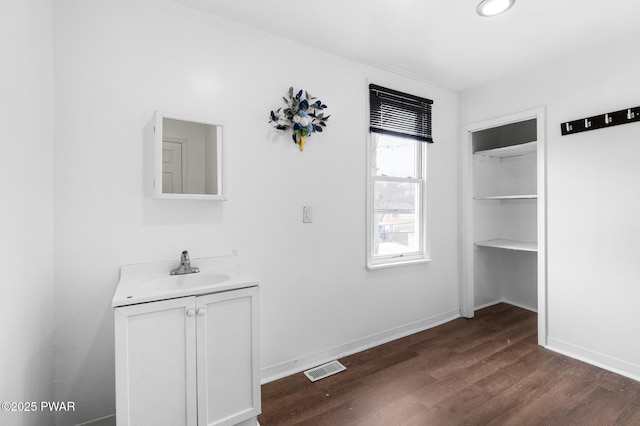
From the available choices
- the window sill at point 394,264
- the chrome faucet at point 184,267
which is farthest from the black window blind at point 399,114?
the chrome faucet at point 184,267

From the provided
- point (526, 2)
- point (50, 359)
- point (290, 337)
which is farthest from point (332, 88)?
point (50, 359)

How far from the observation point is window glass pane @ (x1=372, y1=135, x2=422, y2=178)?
9.64 ft

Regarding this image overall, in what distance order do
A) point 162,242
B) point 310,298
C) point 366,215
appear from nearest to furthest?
point 162,242, point 310,298, point 366,215

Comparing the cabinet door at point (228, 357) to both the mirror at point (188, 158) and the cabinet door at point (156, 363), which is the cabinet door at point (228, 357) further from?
the mirror at point (188, 158)

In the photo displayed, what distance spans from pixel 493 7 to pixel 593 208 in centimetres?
174

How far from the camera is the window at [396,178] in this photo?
282 cm

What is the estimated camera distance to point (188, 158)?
1891 mm

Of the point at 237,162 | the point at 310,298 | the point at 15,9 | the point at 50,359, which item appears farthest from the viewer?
the point at 310,298

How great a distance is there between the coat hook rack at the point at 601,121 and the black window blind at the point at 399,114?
3.68 feet

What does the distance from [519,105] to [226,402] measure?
3420 millimetres

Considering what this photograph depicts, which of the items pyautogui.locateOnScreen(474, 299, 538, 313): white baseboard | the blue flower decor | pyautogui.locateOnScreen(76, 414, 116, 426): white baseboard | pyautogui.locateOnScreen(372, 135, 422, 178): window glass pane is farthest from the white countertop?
pyautogui.locateOnScreen(474, 299, 538, 313): white baseboard

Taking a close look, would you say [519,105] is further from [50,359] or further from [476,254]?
[50,359]

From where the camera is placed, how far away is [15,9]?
1177 mm

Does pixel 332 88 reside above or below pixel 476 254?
above
